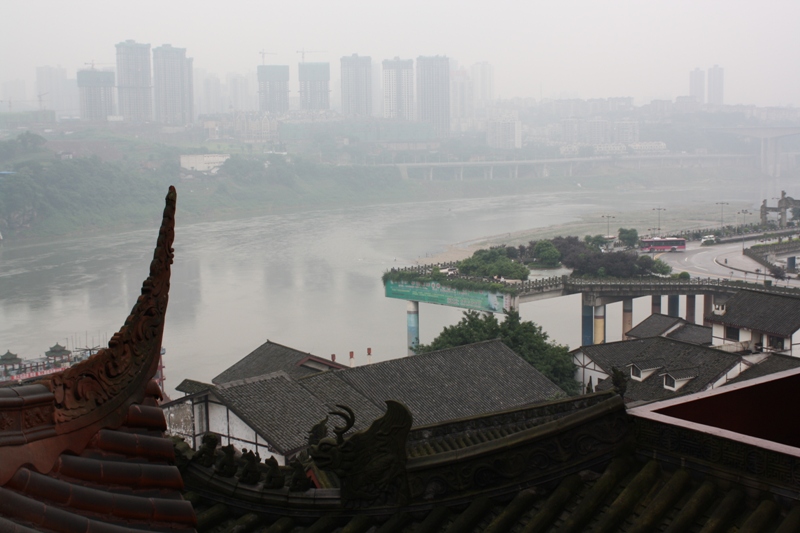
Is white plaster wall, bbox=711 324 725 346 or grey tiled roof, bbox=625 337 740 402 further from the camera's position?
white plaster wall, bbox=711 324 725 346

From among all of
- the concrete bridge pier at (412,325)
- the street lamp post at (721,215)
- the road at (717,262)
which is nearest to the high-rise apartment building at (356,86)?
the street lamp post at (721,215)

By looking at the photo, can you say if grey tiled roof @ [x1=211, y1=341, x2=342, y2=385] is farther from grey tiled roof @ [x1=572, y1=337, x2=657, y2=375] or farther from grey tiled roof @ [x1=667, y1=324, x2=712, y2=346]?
grey tiled roof @ [x1=667, y1=324, x2=712, y2=346]

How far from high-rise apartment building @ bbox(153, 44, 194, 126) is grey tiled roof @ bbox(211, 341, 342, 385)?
5343cm

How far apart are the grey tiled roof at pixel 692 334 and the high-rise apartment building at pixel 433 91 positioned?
61182 mm

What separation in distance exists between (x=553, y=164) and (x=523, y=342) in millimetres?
45705

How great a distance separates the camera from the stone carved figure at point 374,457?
1885 mm

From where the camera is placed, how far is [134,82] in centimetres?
5962

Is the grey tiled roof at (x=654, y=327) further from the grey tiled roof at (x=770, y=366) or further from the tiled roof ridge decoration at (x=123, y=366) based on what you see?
the tiled roof ridge decoration at (x=123, y=366)

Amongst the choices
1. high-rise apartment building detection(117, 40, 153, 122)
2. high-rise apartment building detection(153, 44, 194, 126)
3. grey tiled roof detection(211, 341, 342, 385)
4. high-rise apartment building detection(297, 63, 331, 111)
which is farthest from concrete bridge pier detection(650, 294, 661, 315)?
high-rise apartment building detection(297, 63, 331, 111)

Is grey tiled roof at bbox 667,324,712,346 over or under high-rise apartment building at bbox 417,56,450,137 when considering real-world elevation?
under

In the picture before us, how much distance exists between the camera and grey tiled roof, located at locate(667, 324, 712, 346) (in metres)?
11.9

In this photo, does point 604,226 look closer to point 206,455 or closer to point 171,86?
point 206,455

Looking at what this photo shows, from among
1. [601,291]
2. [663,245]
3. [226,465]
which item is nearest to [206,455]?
[226,465]

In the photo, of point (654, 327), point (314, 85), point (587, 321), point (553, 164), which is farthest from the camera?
point (314, 85)
